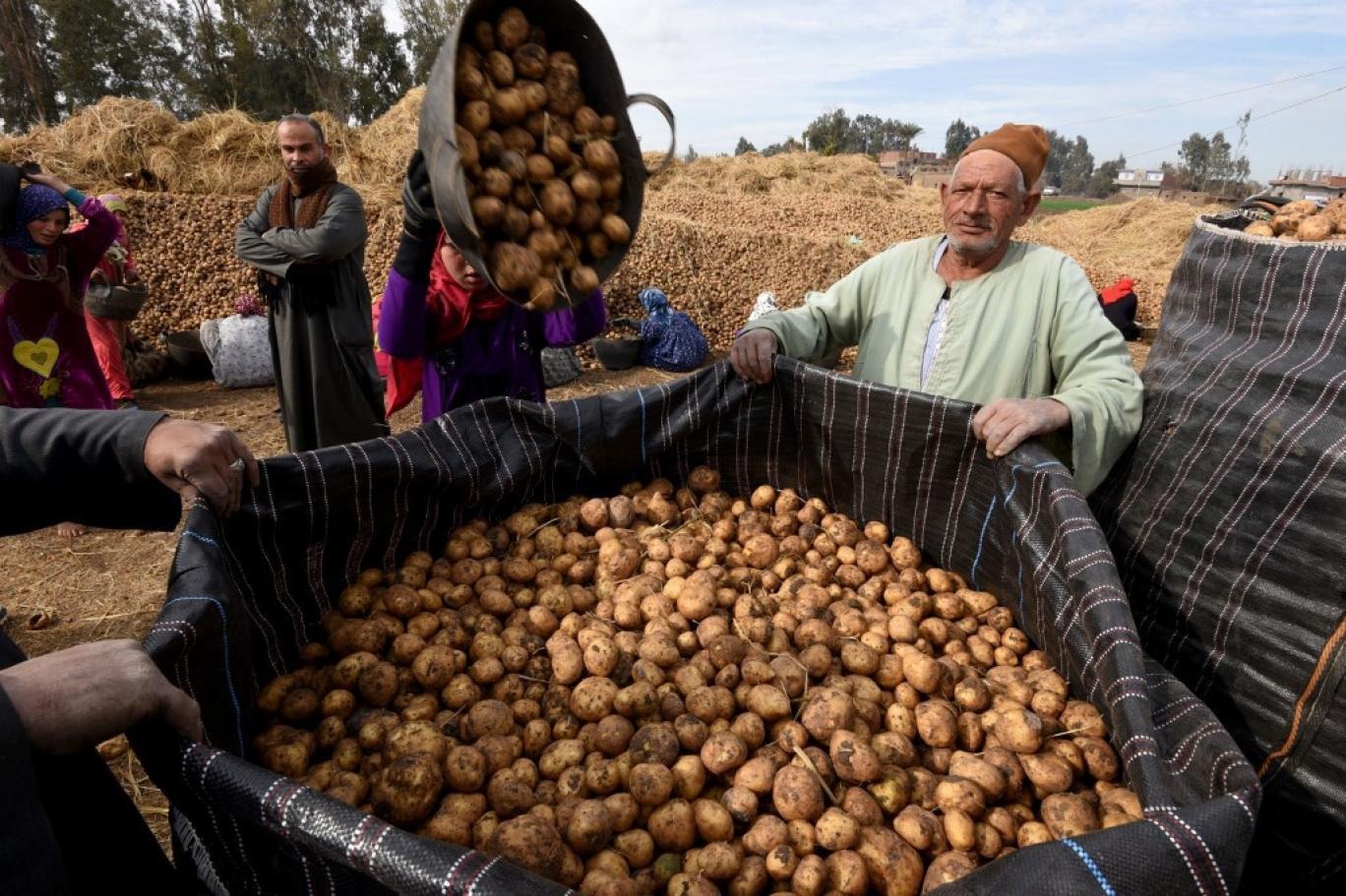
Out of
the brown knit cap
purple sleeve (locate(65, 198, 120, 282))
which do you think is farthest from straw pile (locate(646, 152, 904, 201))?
the brown knit cap

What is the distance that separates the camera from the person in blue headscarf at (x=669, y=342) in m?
8.26

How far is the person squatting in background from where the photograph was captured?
2662 millimetres

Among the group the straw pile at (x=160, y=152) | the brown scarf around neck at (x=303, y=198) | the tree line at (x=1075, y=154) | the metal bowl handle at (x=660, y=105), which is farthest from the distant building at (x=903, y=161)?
the metal bowl handle at (x=660, y=105)

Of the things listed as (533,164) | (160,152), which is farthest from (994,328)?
(160,152)

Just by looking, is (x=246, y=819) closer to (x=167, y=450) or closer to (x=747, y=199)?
(x=167, y=450)

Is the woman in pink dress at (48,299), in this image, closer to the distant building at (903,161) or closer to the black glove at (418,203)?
the black glove at (418,203)

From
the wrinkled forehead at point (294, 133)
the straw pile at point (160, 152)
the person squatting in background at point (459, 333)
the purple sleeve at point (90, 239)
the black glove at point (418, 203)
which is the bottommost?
the person squatting in background at point (459, 333)

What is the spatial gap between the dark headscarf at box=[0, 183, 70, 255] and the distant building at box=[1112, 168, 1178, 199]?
7462 cm

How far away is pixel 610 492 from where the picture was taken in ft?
9.01

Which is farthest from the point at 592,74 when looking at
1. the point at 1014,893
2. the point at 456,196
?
the point at 1014,893

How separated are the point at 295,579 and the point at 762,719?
4.41ft

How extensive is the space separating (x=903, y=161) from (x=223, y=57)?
37.7 meters

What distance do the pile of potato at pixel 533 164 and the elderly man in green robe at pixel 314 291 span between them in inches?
98.1

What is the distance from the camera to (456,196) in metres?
1.48
